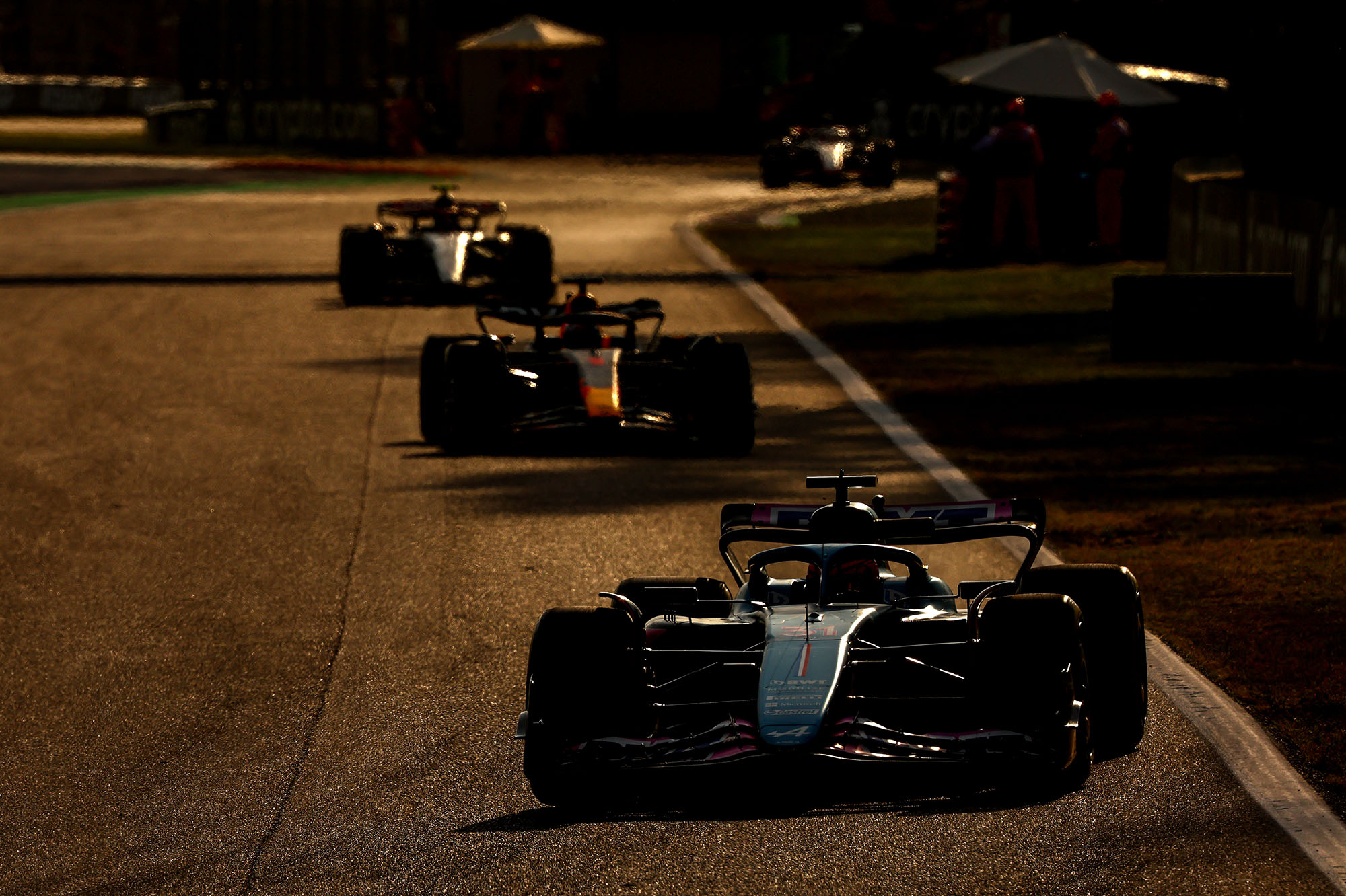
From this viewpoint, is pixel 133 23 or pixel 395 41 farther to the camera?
pixel 133 23

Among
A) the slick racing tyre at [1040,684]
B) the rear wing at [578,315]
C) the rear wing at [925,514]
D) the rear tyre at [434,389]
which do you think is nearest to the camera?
the slick racing tyre at [1040,684]

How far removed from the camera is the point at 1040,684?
6023 millimetres

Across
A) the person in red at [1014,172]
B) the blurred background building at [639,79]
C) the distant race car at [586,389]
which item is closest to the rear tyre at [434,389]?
the distant race car at [586,389]

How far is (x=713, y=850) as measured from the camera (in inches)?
229

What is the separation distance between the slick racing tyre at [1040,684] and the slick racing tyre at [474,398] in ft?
21.5

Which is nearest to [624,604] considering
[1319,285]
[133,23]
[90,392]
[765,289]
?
[90,392]

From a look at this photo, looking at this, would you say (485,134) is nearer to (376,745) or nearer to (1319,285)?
(1319,285)

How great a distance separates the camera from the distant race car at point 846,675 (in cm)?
588

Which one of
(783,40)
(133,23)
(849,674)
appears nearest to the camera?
(849,674)

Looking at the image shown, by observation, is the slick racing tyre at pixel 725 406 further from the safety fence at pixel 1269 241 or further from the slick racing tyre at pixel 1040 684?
the safety fence at pixel 1269 241

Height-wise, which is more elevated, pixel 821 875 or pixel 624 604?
pixel 624 604

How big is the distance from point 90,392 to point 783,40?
4562 centimetres

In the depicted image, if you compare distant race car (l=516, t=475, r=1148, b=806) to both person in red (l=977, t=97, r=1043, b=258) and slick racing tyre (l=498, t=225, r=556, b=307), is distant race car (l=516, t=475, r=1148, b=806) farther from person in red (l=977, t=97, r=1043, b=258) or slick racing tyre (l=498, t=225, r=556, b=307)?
person in red (l=977, t=97, r=1043, b=258)

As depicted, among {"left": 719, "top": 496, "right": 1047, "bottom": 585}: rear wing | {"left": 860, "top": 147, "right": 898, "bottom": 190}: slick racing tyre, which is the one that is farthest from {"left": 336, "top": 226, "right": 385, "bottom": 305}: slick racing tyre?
{"left": 860, "top": 147, "right": 898, "bottom": 190}: slick racing tyre
